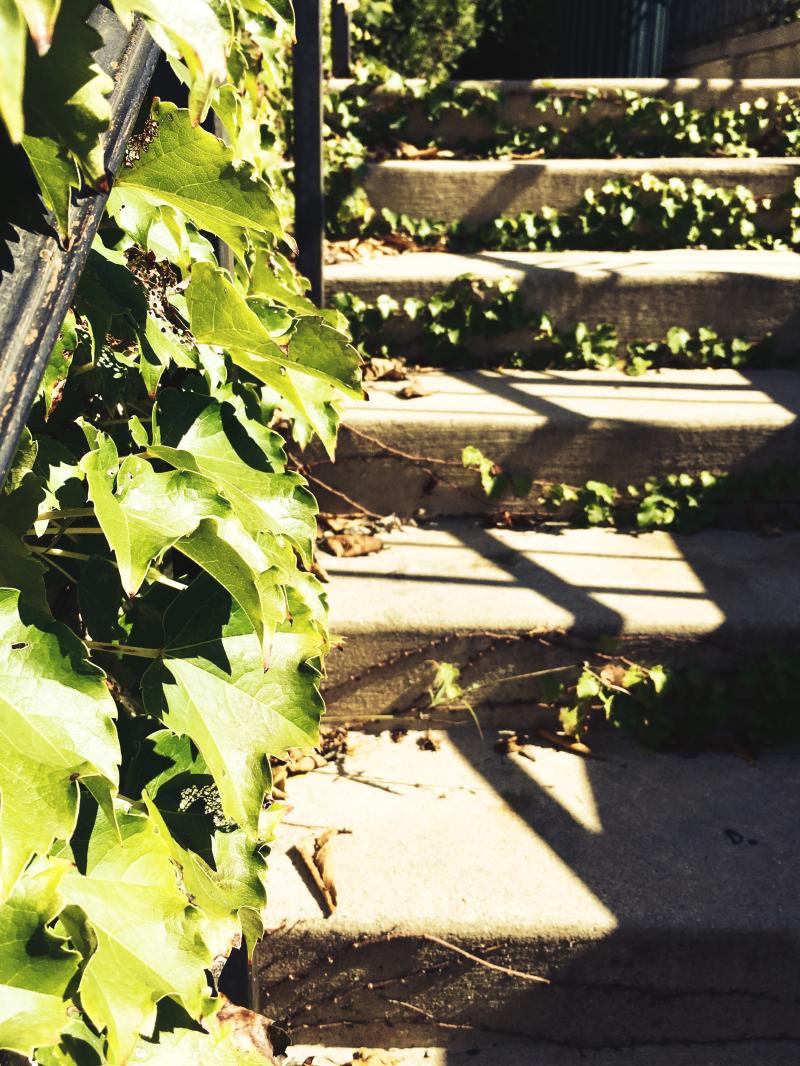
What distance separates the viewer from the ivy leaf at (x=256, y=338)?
2.80 feet

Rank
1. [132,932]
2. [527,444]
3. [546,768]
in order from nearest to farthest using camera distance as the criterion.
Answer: [132,932]
[546,768]
[527,444]

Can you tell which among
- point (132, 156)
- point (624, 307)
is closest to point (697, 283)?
point (624, 307)

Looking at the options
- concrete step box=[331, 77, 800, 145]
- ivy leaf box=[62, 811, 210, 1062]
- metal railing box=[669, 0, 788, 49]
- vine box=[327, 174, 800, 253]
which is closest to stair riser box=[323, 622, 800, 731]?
ivy leaf box=[62, 811, 210, 1062]

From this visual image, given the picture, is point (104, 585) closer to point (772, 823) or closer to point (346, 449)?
point (772, 823)

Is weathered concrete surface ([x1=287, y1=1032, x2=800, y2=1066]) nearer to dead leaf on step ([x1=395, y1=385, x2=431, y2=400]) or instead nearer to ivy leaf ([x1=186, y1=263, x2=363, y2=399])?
ivy leaf ([x1=186, y1=263, x2=363, y2=399])

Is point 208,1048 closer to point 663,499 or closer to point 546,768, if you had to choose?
point 546,768

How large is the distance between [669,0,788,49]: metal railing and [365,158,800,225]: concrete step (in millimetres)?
2238

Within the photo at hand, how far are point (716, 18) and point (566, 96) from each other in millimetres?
2763

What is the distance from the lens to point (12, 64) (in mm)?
366

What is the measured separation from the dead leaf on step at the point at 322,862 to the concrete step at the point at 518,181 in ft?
7.37

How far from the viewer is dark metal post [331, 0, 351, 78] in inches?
156

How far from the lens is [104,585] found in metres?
0.79

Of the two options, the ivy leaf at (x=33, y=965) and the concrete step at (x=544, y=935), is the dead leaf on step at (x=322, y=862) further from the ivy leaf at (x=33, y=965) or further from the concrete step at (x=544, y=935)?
the ivy leaf at (x=33, y=965)

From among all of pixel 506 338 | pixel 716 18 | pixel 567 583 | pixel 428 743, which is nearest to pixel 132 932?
pixel 428 743
